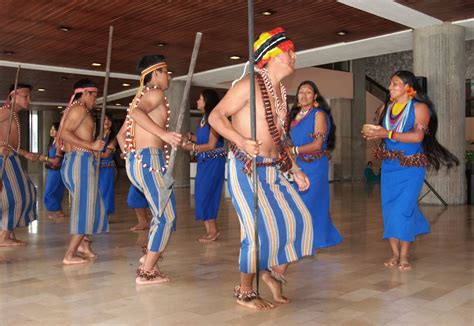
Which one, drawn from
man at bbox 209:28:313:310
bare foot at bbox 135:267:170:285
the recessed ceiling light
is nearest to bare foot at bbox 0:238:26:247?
bare foot at bbox 135:267:170:285

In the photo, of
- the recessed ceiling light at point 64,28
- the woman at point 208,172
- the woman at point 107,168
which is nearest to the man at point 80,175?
the woman at point 208,172

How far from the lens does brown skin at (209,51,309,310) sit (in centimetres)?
308

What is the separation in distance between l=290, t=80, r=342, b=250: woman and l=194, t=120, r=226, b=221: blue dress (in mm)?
1164

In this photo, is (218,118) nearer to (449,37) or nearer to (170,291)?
(170,291)

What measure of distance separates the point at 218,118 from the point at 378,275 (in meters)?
1.74

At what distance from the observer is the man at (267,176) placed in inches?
120

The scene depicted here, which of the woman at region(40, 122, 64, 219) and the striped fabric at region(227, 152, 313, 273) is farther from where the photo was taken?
the woman at region(40, 122, 64, 219)

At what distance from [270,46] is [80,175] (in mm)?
2061

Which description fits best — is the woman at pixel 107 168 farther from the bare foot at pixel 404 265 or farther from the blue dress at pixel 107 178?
the bare foot at pixel 404 265

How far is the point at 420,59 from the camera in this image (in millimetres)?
9180

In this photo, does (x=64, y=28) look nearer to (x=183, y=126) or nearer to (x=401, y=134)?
(x=183, y=126)

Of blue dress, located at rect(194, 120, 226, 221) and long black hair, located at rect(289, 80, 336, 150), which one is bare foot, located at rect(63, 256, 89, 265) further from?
long black hair, located at rect(289, 80, 336, 150)

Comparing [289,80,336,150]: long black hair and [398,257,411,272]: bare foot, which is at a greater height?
[289,80,336,150]: long black hair

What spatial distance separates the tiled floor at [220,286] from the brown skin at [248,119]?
0.52ft
